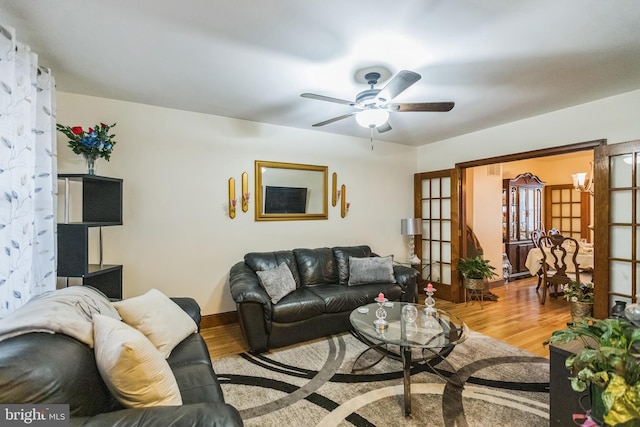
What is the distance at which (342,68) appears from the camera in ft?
7.63

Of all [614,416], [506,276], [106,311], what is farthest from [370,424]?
[506,276]

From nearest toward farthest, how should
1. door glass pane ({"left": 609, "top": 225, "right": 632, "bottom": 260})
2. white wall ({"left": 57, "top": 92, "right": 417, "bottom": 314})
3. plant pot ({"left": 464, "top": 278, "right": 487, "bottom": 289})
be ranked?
door glass pane ({"left": 609, "top": 225, "right": 632, "bottom": 260}) → white wall ({"left": 57, "top": 92, "right": 417, "bottom": 314}) → plant pot ({"left": 464, "top": 278, "right": 487, "bottom": 289})

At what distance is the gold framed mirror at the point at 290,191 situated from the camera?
3.83m

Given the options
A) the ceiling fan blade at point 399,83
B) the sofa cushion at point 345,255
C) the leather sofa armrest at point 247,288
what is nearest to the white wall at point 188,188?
the sofa cushion at point 345,255

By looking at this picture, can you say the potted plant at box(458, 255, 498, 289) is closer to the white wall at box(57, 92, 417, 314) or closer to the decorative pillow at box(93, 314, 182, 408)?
the white wall at box(57, 92, 417, 314)

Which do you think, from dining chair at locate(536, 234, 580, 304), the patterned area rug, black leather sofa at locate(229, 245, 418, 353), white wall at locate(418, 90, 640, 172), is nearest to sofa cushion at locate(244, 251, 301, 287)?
black leather sofa at locate(229, 245, 418, 353)

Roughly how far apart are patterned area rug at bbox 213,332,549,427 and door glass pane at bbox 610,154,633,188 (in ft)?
6.13

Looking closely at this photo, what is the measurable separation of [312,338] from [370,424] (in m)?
1.27

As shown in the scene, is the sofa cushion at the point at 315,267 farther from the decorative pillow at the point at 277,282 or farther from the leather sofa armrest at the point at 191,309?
the leather sofa armrest at the point at 191,309

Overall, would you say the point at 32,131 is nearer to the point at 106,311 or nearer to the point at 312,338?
the point at 106,311

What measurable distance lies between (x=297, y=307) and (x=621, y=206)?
10.9 feet

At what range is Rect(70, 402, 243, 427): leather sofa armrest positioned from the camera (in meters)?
1.00

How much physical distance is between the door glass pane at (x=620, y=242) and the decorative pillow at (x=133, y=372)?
3.91 m

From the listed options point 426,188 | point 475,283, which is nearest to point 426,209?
point 426,188
